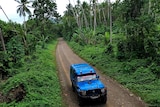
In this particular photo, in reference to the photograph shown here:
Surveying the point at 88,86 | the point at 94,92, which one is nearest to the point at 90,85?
the point at 88,86

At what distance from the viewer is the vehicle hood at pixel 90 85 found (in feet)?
40.5

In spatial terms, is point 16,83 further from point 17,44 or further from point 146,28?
point 17,44

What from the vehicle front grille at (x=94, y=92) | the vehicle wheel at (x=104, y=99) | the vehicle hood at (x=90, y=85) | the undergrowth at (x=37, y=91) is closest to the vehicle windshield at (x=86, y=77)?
the vehicle hood at (x=90, y=85)

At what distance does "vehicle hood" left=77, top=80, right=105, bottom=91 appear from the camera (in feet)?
40.5

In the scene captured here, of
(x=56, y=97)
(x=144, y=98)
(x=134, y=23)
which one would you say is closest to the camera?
(x=144, y=98)

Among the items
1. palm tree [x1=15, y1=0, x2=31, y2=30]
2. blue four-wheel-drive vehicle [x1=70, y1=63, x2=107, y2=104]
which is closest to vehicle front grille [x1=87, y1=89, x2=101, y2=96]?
blue four-wheel-drive vehicle [x1=70, y1=63, x2=107, y2=104]

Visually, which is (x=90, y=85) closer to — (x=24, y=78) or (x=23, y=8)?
(x=24, y=78)

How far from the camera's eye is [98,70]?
849 inches

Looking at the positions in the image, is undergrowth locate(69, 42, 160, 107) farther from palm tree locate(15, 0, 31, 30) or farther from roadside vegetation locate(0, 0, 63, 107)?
palm tree locate(15, 0, 31, 30)

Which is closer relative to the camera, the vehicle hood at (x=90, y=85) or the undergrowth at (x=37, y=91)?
the undergrowth at (x=37, y=91)

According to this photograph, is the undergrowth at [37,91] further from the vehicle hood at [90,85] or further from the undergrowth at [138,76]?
the undergrowth at [138,76]

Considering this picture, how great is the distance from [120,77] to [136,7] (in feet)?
27.0

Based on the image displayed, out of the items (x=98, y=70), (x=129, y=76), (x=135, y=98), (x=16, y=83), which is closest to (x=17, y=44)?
(x=98, y=70)

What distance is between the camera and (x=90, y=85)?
12750mm
